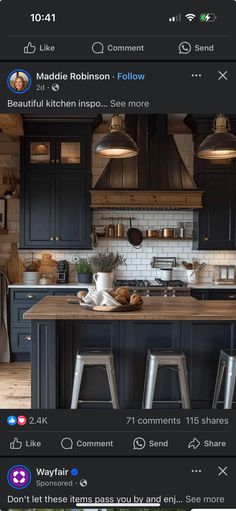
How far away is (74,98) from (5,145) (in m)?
4.38

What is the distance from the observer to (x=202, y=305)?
260cm

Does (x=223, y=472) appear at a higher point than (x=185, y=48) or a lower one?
lower

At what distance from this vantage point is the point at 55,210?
171 inches

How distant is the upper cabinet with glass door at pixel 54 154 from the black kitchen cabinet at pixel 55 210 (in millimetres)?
84

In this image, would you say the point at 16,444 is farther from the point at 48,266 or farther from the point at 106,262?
the point at 48,266

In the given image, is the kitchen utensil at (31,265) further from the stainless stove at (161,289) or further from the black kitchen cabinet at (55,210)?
the stainless stove at (161,289)

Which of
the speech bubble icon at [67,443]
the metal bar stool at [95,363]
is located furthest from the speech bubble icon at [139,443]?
the metal bar stool at [95,363]

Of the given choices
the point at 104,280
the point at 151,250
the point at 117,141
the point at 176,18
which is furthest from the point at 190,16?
the point at 151,250

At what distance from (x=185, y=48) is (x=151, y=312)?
5.94ft

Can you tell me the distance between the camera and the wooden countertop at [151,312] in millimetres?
2199

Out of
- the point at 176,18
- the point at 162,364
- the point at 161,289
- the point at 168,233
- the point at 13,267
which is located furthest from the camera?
the point at 13,267

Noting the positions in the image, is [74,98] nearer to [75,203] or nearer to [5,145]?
[75,203]

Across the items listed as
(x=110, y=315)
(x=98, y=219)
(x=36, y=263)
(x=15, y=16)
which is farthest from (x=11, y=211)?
(x=15, y=16)

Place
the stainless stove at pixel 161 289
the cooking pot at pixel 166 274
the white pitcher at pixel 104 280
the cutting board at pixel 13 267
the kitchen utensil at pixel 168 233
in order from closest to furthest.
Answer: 1. the white pitcher at pixel 104 280
2. the stainless stove at pixel 161 289
3. the cooking pot at pixel 166 274
4. the kitchen utensil at pixel 168 233
5. the cutting board at pixel 13 267
